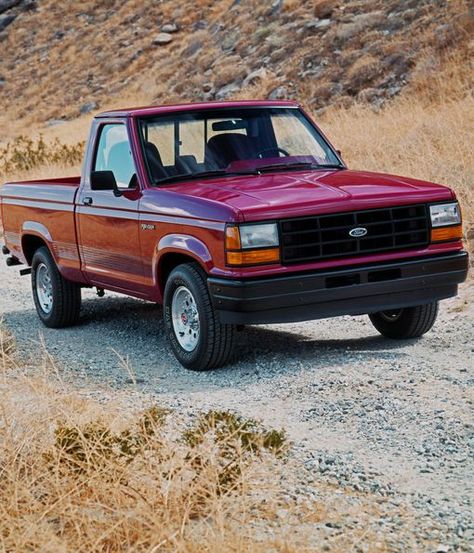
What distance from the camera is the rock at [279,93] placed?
2674 centimetres

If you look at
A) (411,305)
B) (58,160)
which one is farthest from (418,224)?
(58,160)

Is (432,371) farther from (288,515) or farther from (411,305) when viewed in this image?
(288,515)

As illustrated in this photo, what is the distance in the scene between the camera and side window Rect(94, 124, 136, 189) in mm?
8211

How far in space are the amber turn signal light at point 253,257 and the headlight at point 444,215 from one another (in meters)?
1.22

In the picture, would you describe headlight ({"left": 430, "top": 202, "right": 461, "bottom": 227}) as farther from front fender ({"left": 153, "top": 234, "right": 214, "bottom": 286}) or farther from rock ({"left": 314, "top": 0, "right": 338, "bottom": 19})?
rock ({"left": 314, "top": 0, "right": 338, "bottom": 19})

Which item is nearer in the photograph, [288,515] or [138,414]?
[288,515]

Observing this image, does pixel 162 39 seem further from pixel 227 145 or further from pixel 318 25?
pixel 227 145

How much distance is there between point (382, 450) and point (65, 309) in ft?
15.4

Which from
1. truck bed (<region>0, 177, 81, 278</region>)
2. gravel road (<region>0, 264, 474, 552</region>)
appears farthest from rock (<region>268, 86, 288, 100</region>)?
gravel road (<region>0, 264, 474, 552</region>)

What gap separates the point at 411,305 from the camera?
7312 millimetres

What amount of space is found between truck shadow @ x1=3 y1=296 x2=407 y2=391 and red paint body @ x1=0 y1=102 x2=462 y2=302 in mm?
507

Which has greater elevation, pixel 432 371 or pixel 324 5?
pixel 324 5

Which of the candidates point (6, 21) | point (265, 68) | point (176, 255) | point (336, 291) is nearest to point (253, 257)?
point (336, 291)

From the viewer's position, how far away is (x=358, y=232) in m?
7.11
